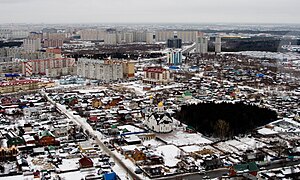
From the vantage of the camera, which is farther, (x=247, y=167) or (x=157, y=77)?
(x=157, y=77)

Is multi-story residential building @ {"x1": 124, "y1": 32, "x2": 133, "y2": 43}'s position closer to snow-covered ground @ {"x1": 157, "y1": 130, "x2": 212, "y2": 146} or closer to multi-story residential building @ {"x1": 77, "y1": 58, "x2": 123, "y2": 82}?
multi-story residential building @ {"x1": 77, "y1": 58, "x2": 123, "y2": 82}

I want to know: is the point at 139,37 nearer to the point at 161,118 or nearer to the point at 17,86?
the point at 17,86

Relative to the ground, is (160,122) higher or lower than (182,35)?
lower

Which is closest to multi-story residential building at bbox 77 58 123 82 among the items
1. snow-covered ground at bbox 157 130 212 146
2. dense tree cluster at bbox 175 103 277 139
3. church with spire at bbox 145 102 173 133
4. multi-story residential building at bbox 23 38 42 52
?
dense tree cluster at bbox 175 103 277 139

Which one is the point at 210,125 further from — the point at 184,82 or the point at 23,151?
the point at 184,82

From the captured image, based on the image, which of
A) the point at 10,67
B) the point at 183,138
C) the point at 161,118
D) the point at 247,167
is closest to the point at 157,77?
the point at 161,118

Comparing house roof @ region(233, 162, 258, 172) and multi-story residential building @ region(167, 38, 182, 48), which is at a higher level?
multi-story residential building @ region(167, 38, 182, 48)

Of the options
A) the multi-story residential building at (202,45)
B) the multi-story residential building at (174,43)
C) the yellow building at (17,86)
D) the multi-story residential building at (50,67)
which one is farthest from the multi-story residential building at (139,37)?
the yellow building at (17,86)
